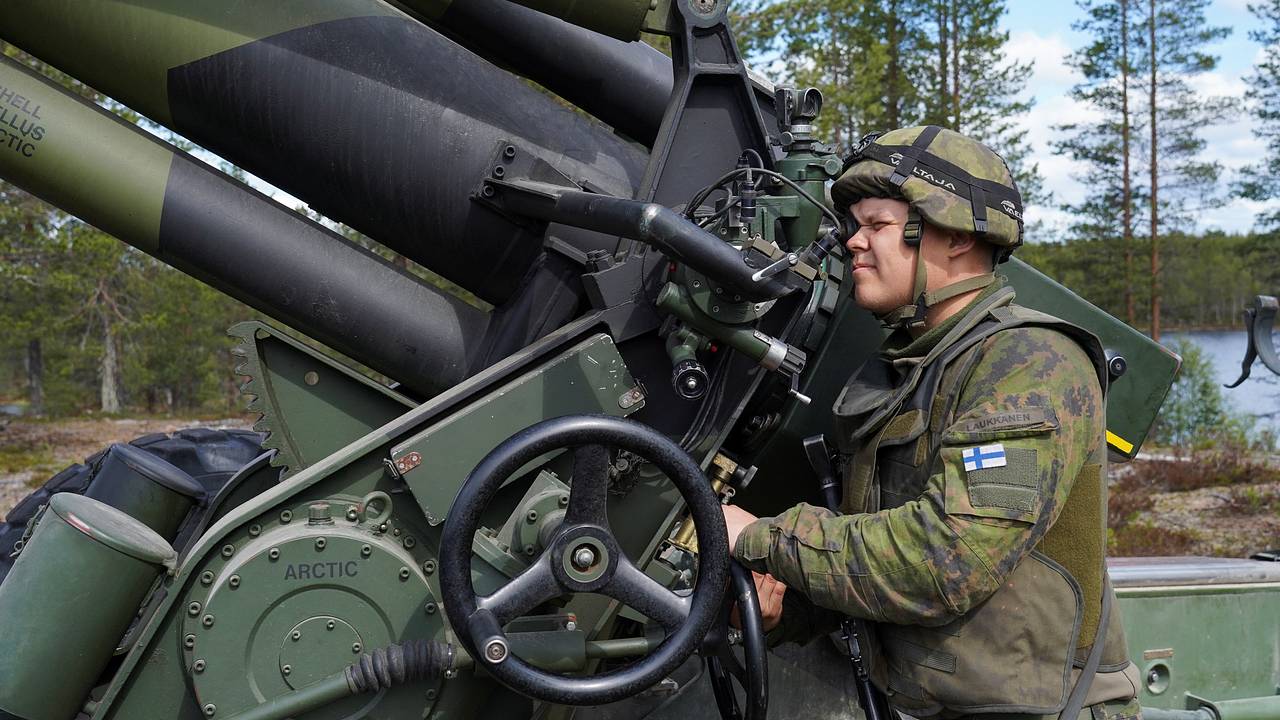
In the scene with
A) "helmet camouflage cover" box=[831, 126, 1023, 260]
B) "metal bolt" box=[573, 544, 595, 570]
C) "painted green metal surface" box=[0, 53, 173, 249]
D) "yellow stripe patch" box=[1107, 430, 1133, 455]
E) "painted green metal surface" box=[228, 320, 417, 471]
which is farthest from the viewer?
"yellow stripe patch" box=[1107, 430, 1133, 455]

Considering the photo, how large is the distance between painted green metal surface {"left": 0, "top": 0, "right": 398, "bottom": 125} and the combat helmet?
1.68m

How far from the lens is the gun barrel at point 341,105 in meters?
3.00

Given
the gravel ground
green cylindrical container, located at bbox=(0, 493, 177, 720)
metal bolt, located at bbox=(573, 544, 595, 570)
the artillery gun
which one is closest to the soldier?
the artillery gun

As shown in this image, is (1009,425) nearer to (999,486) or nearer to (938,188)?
(999,486)

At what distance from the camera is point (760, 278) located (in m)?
2.43

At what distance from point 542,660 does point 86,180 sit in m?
1.87

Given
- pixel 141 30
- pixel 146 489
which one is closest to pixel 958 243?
pixel 141 30

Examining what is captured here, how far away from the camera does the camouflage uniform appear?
218cm

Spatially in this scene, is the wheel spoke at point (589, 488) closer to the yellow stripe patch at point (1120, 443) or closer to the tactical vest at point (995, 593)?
the tactical vest at point (995, 593)

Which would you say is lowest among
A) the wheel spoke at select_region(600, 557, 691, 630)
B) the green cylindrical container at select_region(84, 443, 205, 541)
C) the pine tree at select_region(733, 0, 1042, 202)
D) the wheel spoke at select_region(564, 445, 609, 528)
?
the green cylindrical container at select_region(84, 443, 205, 541)

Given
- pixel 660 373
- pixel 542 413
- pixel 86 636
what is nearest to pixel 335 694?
pixel 86 636

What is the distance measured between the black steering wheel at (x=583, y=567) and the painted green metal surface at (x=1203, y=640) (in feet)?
6.65

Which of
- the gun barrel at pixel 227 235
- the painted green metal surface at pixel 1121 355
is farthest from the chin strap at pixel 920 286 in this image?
the gun barrel at pixel 227 235

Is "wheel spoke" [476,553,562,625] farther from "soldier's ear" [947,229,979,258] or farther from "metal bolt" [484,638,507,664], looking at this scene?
"soldier's ear" [947,229,979,258]
